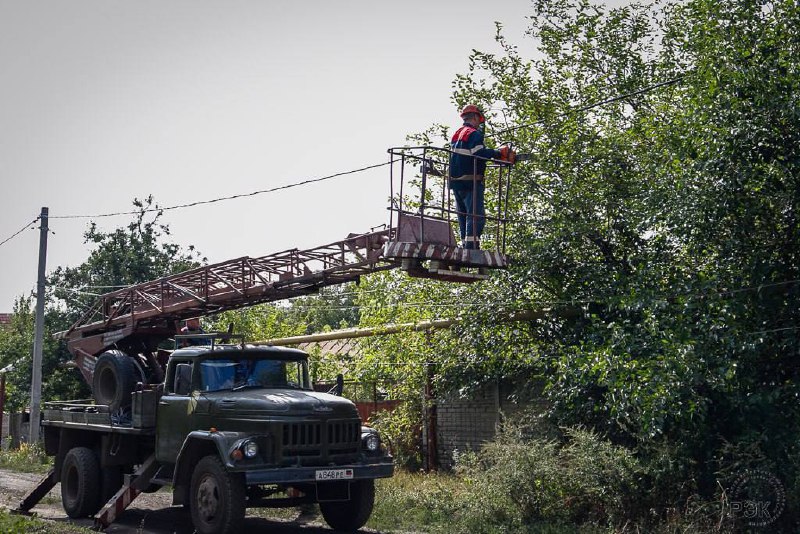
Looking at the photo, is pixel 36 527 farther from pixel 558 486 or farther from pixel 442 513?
pixel 558 486

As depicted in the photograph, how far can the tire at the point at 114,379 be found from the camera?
14.1 metres

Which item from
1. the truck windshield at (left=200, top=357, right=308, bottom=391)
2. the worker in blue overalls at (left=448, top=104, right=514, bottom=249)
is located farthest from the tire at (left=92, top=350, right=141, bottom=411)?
the worker in blue overalls at (left=448, top=104, right=514, bottom=249)

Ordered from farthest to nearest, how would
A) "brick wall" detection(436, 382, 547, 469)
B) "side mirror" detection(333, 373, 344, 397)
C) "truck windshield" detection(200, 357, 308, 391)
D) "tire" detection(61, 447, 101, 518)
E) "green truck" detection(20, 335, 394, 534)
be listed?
"brick wall" detection(436, 382, 547, 469) < "tire" detection(61, 447, 101, 518) < "side mirror" detection(333, 373, 344, 397) < "truck windshield" detection(200, 357, 308, 391) < "green truck" detection(20, 335, 394, 534)

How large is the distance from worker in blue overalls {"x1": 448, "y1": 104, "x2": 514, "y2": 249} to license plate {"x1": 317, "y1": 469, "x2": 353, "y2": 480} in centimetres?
341

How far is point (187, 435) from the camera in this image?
11.9 m

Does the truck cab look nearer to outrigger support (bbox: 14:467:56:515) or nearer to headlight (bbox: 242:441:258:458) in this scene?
headlight (bbox: 242:441:258:458)

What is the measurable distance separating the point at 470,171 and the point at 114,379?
685 cm

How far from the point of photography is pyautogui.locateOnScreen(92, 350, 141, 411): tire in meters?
14.1

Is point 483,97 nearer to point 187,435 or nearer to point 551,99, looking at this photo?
point 551,99

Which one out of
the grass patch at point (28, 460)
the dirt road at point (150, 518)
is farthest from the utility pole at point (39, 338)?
the dirt road at point (150, 518)

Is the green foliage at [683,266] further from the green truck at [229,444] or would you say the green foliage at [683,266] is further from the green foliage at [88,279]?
the green foliage at [88,279]

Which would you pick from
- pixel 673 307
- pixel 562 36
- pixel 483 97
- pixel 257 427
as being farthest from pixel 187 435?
pixel 562 36

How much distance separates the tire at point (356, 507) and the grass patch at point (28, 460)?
12898 mm

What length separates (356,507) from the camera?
12.3 metres
